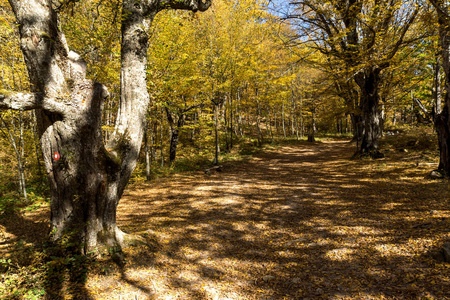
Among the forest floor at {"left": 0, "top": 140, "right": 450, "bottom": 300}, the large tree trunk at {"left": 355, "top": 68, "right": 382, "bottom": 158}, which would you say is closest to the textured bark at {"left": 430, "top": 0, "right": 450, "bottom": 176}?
the forest floor at {"left": 0, "top": 140, "right": 450, "bottom": 300}

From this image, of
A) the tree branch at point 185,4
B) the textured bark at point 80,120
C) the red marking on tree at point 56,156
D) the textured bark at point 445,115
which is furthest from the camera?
the textured bark at point 445,115

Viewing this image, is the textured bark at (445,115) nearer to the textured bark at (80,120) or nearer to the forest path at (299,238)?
the forest path at (299,238)

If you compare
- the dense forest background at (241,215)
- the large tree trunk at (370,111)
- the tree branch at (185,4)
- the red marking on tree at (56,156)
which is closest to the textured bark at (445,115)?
the dense forest background at (241,215)

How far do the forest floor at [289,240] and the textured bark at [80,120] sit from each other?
86 centimetres

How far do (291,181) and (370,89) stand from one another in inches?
264

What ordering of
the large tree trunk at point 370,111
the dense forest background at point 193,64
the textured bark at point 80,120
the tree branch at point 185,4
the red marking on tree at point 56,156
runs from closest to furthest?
the textured bark at point 80,120 → the red marking on tree at point 56,156 → the tree branch at point 185,4 → the dense forest background at point 193,64 → the large tree trunk at point 370,111

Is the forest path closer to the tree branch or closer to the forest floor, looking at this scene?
the forest floor

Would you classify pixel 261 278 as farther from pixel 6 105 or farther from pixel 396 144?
pixel 396 144

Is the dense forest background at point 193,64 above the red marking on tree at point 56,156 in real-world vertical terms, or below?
above

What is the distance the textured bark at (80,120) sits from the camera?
3.09 meters

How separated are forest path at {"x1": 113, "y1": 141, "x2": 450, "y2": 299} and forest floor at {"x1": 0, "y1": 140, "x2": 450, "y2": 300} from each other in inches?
0.7

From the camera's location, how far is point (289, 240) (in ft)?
15.4

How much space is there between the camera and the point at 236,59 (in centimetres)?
1410

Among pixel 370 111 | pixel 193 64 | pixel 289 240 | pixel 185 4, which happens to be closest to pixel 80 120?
pixel 185 4
